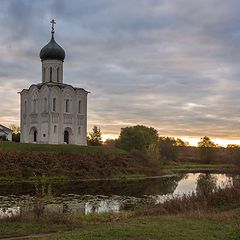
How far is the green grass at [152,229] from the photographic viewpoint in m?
10.1

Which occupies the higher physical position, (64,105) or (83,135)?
(64,105)

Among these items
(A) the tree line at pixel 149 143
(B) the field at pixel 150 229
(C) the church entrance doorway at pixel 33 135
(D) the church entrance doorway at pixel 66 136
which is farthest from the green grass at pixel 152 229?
(C) the church entrance doorway at pixel 33 135

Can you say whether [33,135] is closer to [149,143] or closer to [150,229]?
[149,143]

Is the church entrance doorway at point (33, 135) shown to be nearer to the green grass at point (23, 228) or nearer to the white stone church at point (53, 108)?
the white stone church at point (53, 108)

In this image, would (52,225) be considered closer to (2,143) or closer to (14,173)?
(14,173)

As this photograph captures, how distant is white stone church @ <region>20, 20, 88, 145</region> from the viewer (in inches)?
2201

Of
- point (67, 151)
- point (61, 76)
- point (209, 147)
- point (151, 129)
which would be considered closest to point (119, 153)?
point (67, 151)

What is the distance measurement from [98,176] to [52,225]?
32395mm

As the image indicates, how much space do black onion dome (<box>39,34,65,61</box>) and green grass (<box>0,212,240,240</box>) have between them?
44.2 m

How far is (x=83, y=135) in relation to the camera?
5931 cm

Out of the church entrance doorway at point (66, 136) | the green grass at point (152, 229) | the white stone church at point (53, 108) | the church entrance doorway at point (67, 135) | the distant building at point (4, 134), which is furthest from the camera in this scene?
the church entrance doorway at point (66, 136)

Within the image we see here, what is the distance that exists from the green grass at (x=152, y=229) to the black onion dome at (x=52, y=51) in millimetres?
44221

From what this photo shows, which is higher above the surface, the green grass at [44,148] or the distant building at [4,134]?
the distant building at [4,134]

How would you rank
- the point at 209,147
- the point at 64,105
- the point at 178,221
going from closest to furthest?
1. the point at 178,221
2. the point at 64,105
3. the point at 209,147
